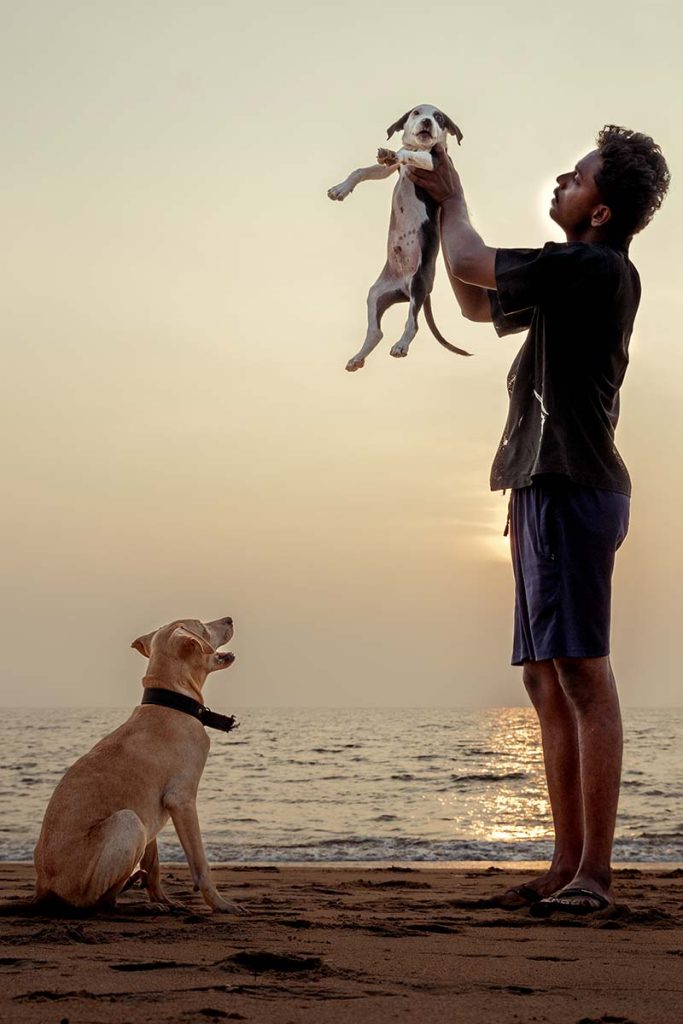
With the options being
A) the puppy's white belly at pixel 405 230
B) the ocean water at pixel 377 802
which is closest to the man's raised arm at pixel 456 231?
the puppy's white belly at pixel 405 230

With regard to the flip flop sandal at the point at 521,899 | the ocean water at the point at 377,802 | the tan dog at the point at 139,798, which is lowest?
the ocean water at the point at 377,802

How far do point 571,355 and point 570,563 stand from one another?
2.75 ft

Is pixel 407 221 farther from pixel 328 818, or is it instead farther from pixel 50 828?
pixel 328 818

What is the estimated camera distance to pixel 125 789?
438cm

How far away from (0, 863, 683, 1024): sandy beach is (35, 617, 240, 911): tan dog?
16cm

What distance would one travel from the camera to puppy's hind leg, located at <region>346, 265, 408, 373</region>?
5.21 metres

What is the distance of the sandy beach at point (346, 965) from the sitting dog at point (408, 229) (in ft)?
7.76

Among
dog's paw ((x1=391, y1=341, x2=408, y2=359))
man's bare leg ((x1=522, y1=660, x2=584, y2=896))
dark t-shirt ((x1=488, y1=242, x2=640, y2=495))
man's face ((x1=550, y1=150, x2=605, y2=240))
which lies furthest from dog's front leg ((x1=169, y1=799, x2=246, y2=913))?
man's face ((x1=550, y1=150, x2=605, y2=240))

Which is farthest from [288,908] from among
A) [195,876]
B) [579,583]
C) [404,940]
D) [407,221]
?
[407,221]

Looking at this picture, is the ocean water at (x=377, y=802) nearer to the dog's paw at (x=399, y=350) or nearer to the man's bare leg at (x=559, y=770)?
the man's bare leg at (x=559, y=770)

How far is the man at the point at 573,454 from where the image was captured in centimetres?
433

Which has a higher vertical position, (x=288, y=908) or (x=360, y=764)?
(x=288, y=908)

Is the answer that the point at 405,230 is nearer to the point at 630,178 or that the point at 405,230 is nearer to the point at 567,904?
the point at 630,178

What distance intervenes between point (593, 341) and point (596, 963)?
7.88 ft
